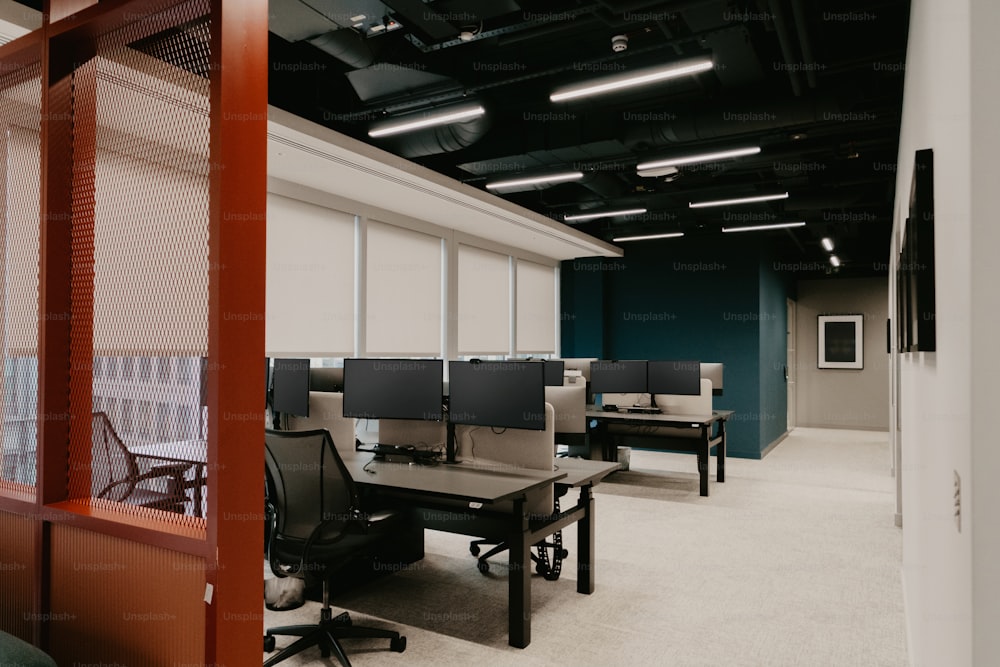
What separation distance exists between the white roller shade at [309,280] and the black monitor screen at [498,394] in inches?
105

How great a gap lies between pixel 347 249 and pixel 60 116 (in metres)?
4.44

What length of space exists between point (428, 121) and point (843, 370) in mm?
11072

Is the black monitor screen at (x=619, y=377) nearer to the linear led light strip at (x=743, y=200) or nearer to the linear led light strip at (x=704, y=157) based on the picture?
the linear led light strip at (x=743, y=200)

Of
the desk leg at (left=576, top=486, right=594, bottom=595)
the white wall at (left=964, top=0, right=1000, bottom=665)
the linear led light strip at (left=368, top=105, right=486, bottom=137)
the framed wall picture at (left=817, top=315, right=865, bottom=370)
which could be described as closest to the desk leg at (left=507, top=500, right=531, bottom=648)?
the desk leg at (left=576, top=486, right=594, bottom=595)

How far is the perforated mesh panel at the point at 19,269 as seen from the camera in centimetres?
245

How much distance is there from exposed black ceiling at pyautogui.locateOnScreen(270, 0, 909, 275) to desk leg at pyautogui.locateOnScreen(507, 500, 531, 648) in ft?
8.93

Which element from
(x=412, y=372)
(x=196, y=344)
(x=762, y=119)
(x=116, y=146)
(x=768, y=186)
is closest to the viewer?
(x=196, y=344)

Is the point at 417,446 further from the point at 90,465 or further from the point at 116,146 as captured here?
the point at 116,146

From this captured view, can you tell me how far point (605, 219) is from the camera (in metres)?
9.66

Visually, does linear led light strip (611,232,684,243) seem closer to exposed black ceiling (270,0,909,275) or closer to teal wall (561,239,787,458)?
teal wall (561,239,787,458)

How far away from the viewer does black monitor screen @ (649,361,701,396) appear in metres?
6.80

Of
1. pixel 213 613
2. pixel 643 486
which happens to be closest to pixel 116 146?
pixel 213 613

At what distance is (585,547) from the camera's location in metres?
3.83

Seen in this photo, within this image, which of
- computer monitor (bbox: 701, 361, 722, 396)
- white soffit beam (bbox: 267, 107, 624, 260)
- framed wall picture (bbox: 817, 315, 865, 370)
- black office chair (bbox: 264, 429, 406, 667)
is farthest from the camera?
framed wall picture (bbox: 817, 315, 865, 370)
